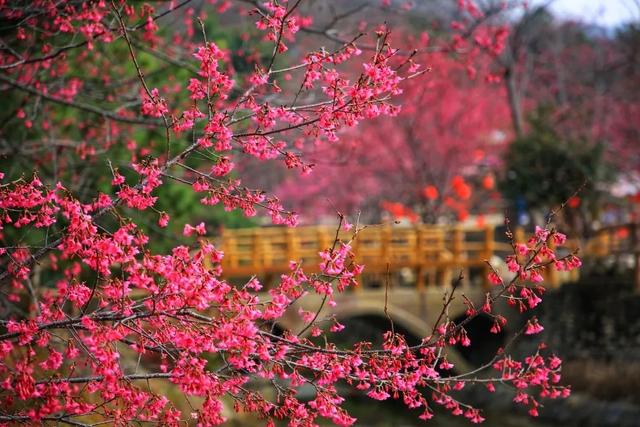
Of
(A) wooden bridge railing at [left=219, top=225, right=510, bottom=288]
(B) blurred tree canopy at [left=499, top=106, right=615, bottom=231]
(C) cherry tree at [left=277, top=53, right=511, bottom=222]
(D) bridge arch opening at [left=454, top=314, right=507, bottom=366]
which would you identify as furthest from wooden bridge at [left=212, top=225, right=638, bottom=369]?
(C) cherry tree at [left=277, top=53, right=511, bottom=222]

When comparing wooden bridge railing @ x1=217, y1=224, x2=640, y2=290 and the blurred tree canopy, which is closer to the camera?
wooden bridge railing @ x1=217, y1=224, x2=640, y2=290

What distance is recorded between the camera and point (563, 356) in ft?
60.2

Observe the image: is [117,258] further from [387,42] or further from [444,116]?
[444,116]

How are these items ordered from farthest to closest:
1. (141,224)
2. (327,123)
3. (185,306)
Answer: (141,224)
(327,123)
(185,306)

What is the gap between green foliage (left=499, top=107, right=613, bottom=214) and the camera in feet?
63.9

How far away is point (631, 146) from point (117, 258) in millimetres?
25751

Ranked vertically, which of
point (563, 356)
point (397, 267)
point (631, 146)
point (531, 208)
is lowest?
point (563, 356)

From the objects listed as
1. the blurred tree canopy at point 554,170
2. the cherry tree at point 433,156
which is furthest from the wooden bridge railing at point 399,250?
the cherry tree at point 433,156

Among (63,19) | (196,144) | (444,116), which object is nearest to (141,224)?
(63,19)

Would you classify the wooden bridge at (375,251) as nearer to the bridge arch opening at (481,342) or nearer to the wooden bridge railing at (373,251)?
the wooden bridge railing at (373,251)

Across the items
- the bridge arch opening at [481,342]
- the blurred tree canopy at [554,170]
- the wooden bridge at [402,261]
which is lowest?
the bridge arch opening at [481,342]

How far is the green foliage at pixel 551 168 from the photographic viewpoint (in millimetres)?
19469

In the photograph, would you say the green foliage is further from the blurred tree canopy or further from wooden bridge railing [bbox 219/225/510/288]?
wooden bridge railing [bbox 219/225/510/288]

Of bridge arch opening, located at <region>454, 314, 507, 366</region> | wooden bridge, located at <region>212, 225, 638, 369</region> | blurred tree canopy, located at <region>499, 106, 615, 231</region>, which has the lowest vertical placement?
bridge arch opening, located at <region>454, 314, 507, 366</region>
